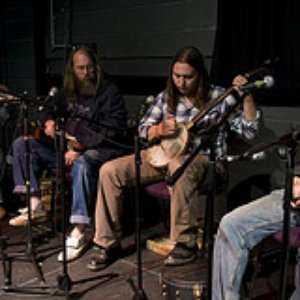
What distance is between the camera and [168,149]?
2.95m

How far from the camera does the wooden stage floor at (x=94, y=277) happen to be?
2689 millimetres

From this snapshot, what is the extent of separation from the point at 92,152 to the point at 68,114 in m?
0.81

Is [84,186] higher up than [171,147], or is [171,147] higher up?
[171,147]

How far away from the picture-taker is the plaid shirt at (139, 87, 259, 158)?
289 centimetres

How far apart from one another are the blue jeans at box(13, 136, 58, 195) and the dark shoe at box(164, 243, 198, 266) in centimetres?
130

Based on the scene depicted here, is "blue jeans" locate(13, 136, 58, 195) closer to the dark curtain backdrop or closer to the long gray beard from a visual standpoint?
the long gray beard

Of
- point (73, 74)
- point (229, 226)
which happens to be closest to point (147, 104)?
point (73, 74)

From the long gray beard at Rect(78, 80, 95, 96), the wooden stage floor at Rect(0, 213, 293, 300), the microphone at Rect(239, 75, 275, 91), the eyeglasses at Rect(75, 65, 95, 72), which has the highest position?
the eyeglasses at Rect(75, 65, 95, 72)

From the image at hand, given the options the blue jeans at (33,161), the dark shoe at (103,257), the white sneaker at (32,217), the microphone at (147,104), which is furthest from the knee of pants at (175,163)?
the white sneaker at (32,217)

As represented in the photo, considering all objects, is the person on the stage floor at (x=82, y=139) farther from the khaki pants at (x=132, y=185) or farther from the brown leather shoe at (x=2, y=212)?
the brown leather shoe at (x=2, y=212)

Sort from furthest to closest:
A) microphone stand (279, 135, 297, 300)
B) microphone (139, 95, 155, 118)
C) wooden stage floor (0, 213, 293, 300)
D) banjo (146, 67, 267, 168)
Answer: microphone (139, 95, 155, 118) < banjo (146, 67, 267, 168) < wooden stage floor (0, 213, 293, 300) < microphone stand (279, 135, 297, 300)

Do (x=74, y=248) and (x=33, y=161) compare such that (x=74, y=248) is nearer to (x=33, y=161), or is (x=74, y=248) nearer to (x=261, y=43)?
(x=33, y=161)

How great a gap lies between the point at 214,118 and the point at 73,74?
1.12 meters

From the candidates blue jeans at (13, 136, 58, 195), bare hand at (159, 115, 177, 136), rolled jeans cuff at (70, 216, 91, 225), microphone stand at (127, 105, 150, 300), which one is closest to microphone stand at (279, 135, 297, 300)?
microphone stand at (127, 105, 150, 300)
